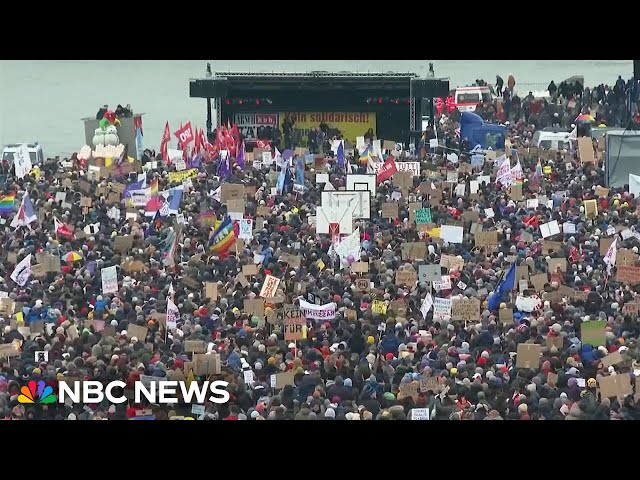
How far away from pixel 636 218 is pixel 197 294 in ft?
24.8

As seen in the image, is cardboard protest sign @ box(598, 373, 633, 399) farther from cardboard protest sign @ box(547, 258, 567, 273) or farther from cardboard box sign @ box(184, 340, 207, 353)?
cardboard protest sign @ box(547, 258, 567, 273)

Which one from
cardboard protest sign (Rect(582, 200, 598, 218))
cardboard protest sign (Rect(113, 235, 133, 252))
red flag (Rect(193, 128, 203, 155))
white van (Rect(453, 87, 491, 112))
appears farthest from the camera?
white van (Rect(453, 87, 491, 112))

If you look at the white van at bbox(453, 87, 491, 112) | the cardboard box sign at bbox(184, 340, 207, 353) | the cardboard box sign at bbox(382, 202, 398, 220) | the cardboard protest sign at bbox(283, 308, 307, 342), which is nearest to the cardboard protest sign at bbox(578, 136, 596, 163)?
the cardboard box sign at bbox(382, 202, 398, 220)

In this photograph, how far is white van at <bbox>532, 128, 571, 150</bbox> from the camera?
32.2 metres

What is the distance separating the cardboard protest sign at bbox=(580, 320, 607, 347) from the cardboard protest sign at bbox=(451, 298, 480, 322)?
1.39 m

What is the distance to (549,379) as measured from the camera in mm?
14930

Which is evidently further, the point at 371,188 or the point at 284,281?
the point at 371,188

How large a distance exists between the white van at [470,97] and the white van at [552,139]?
4525 mm

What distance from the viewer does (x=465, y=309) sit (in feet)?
56.0

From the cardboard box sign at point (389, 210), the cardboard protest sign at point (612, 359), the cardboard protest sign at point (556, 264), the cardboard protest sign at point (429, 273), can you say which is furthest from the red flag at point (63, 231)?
the cardboard protest sign at point (612, 359)

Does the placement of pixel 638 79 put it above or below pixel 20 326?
above

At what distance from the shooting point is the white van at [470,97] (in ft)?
126
